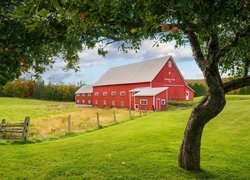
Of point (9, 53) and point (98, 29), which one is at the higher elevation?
point (98, 29)

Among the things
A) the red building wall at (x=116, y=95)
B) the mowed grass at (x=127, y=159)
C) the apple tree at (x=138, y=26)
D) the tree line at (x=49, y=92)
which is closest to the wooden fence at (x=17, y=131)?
the mowed grass at (x=127, y=159)

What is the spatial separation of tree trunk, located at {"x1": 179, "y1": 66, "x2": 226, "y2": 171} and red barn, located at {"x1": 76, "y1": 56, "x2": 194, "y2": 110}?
30717 mm

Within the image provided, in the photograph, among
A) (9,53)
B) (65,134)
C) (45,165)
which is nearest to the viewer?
(9,53)

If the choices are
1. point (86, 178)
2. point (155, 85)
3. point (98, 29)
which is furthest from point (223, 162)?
point (155, 85)

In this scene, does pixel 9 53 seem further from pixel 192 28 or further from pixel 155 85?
pixel 155 85

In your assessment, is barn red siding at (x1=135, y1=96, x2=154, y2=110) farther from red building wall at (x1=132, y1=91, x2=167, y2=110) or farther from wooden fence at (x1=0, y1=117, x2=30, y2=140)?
wooden fence at (x1=0, y1=117, x2=30, y2=140)

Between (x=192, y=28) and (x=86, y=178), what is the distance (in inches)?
219

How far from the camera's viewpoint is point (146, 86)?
4472cm

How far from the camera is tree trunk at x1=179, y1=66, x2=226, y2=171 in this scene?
737 cm

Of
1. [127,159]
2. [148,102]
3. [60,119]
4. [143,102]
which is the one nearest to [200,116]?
[127,159]

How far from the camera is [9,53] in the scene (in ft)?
14.9

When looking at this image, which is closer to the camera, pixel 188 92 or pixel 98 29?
pixel 98 29

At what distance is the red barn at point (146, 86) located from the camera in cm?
4091

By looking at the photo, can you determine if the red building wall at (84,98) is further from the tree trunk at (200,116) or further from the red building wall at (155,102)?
the tree trunk at (200,116)
